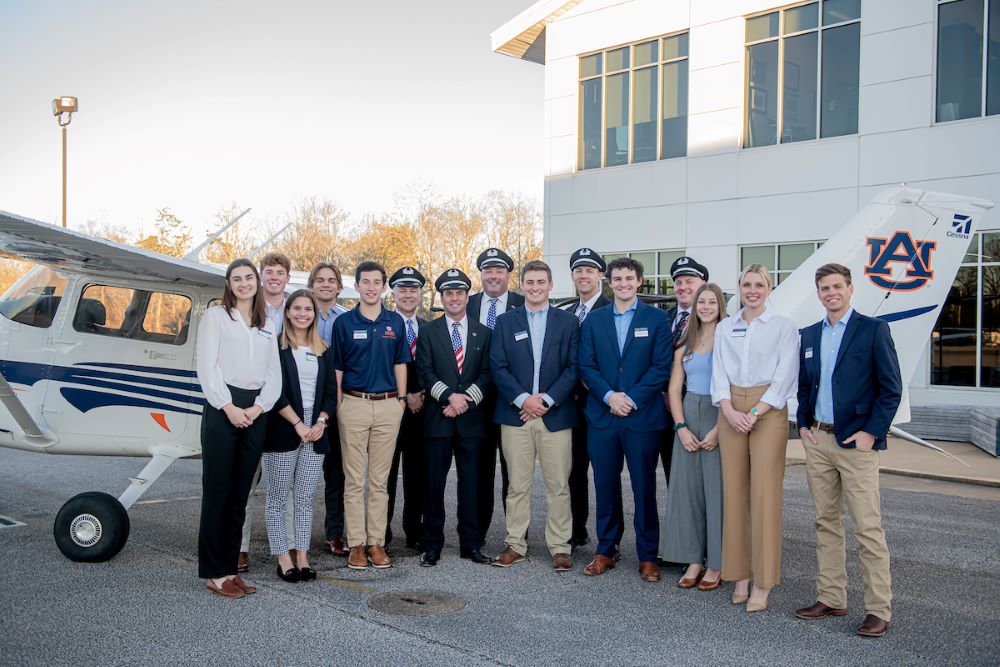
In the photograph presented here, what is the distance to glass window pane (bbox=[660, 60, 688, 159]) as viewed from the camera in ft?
53.3

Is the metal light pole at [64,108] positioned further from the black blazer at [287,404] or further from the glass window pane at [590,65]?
the black blazer at [287,404]

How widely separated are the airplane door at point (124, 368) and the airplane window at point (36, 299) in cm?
20

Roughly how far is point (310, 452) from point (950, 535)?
4.97 meters

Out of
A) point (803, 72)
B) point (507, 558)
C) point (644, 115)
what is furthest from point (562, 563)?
point (644, 115)

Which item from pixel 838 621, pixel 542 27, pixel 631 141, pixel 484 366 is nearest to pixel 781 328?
pixel 838 621

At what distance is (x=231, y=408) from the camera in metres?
4.69

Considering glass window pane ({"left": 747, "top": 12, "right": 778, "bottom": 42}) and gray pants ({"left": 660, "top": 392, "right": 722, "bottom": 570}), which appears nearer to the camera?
gray pants ({"left": 660, "top": 392, "right": 722, "bottom": 570})

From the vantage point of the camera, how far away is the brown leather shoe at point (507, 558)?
5557 millimetres

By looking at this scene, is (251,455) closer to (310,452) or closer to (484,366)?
(310,452)

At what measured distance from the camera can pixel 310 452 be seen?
529 cm

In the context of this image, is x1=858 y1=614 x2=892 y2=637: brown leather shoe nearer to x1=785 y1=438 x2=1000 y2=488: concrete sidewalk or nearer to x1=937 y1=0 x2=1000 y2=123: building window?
x1=785 y1=438 x2=1000 y2=488: concrete sidewalk

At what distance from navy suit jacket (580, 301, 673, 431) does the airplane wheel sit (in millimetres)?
3254

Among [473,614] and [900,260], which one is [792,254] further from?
[473,614]

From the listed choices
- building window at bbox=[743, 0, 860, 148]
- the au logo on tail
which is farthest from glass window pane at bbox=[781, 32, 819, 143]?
the au logo on tail
